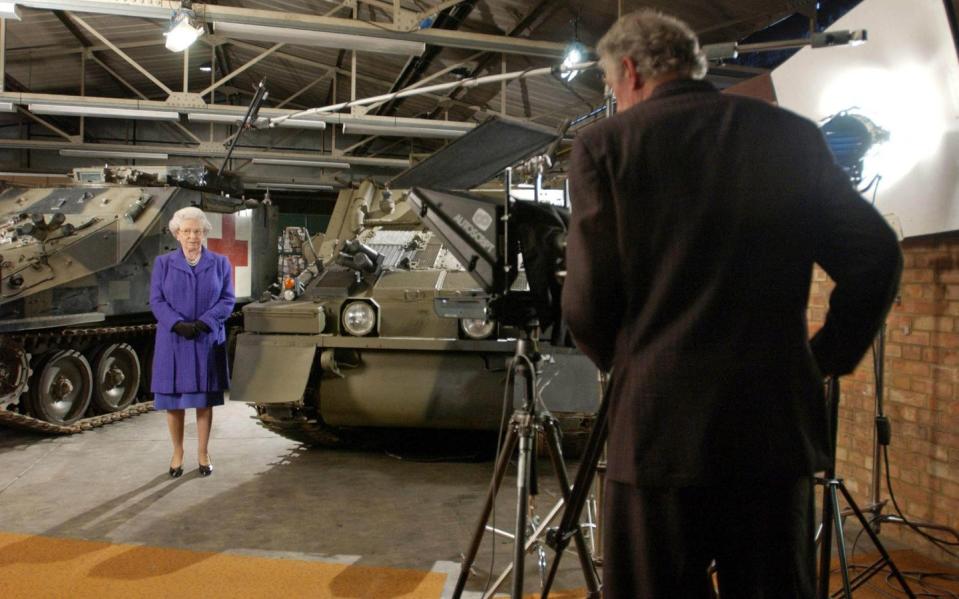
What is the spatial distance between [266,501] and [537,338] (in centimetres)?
288

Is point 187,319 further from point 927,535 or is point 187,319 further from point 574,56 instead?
point 927,535

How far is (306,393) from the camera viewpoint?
509 cm

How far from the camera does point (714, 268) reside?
1397 millimetres

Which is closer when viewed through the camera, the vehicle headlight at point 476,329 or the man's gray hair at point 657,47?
the man's gray hair at point 657,47

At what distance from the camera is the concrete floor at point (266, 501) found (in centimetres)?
369

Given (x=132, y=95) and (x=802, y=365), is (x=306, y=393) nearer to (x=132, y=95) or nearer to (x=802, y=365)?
(x=802, y=365)

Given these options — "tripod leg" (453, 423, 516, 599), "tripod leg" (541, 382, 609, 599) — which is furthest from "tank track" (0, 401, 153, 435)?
"tripod leg" (541, 382, 609, 599)

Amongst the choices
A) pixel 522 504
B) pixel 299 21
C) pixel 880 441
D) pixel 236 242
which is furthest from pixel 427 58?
pixel 522 504

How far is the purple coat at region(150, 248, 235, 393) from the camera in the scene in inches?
190

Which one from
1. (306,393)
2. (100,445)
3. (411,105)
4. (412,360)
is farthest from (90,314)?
(411,105)

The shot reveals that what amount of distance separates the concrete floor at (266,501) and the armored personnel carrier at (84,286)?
609mm

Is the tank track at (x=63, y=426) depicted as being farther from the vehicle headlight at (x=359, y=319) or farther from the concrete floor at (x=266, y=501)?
the vehicle headlight at (x=359, y=319)

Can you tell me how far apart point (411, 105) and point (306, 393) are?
10.2 m

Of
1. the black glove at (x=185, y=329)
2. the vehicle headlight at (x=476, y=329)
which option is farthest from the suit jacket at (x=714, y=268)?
the black glove at (x=185, y=329)
